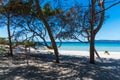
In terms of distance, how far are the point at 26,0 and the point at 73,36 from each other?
4242 millimetres

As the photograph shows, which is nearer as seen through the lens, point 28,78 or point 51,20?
point 28,78

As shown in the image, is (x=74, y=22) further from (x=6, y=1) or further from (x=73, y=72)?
(x=73, y=72)

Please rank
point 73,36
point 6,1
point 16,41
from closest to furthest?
1. point 6,1
2. point 16,41
3. point 73,36

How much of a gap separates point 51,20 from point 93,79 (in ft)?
28.6

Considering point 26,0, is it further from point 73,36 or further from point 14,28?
point 73,36

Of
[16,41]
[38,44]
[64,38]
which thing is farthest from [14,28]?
[64,38]

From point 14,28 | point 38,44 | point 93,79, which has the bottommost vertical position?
point 93,79

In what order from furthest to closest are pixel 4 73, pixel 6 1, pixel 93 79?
pixel 6 1, pixel 4 73, pixel 93 79

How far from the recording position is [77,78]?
23.4 ft

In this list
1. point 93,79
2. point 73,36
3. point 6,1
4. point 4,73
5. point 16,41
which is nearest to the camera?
point 93,79

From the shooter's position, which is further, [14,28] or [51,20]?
[51,20]

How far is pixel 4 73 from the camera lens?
7859 mm

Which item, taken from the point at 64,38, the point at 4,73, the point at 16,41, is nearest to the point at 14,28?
the point at 16,41

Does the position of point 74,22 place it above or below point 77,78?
above
